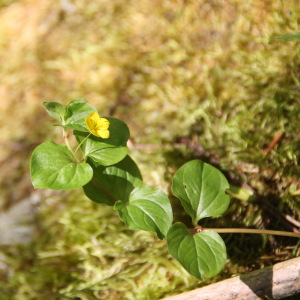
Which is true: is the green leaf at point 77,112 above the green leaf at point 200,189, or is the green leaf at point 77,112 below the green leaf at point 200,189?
above

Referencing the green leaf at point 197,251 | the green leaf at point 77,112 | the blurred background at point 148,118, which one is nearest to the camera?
the green leaf at point 197,251

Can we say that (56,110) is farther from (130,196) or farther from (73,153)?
(130,196)

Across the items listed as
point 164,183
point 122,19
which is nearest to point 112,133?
point 164,183

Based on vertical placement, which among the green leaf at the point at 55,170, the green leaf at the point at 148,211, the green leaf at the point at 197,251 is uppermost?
the green leaf at the point at 55,170

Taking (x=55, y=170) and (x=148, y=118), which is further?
(x=148, y=118)

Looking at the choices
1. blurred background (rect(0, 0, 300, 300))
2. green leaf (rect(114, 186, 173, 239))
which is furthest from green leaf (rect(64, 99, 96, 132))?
blurred background (rect(0, 0, 300, 300))

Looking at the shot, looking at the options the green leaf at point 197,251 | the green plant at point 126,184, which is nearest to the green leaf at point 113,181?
the green plant at point 126,184

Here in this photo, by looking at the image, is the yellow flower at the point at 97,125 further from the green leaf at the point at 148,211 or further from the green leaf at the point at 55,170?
the green leaf at the point at 148,211

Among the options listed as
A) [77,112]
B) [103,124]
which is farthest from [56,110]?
[103,124]
